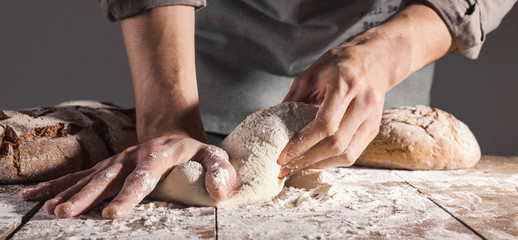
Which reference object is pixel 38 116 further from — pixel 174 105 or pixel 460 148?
pixel 460 148

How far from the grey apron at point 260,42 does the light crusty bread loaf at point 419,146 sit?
0.44 m

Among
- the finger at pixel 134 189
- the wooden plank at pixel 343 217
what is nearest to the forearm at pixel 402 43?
the wooden plank at pixel 343 217

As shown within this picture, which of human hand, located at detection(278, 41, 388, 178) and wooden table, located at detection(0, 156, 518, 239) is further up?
human hand, located at detection(278, 41, 388, 178)

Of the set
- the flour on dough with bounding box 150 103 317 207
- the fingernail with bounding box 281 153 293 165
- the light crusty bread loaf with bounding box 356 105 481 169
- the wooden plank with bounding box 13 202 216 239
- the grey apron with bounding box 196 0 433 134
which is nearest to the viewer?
the wooden plank with bounding box 13 202 216 239

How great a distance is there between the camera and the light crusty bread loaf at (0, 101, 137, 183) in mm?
1513

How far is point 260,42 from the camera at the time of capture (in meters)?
A: 2.12

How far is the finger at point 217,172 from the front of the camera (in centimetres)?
116

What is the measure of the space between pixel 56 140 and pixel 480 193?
131 centimetres

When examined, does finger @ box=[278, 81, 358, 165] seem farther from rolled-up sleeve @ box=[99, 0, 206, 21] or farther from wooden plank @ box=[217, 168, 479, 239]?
rolled-up sleeve @ box=[99, 0, 206, 21]

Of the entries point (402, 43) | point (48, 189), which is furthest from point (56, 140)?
point (402, 43)

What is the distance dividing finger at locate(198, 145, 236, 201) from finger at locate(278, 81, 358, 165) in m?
0.17

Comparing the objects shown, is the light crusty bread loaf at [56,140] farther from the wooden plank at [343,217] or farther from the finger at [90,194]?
the wooden plank at [343,217]

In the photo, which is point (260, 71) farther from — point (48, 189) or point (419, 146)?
point (48, 189)

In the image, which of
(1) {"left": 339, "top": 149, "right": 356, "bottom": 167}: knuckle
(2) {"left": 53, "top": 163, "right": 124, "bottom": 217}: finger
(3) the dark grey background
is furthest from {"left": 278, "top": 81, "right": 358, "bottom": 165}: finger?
(3) the dark grey background
